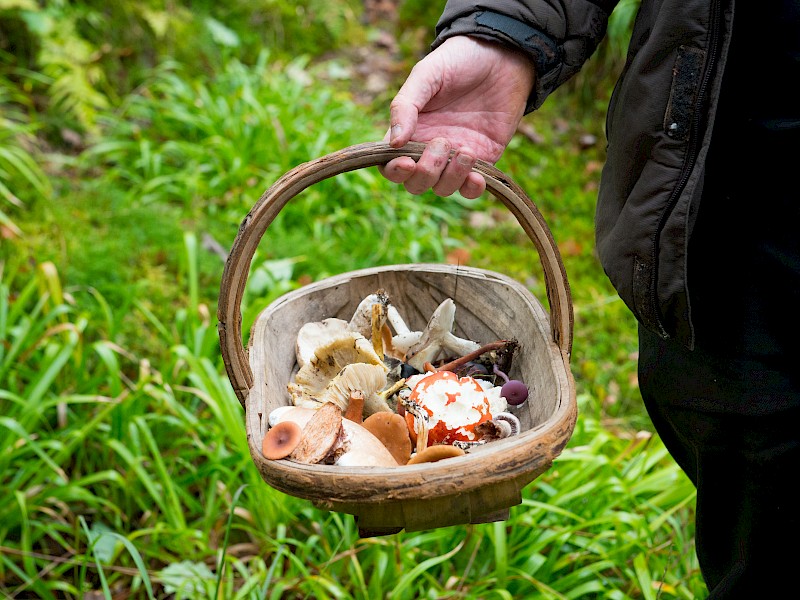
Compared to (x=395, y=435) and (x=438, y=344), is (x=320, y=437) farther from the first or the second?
(x=438, y=344)

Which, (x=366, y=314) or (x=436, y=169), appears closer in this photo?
(x=436, y=169)

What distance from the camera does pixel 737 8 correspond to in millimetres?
920

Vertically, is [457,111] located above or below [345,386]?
above

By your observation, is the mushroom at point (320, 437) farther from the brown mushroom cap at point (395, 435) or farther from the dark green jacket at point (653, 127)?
the dark green jacket at point (653, 127)

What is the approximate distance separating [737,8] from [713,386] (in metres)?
0.53

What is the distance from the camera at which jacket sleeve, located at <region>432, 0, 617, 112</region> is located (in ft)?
3.70

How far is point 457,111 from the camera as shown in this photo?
1235 mm

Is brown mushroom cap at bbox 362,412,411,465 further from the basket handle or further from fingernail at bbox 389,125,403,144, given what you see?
Answer: fingernail at bbox 389,125,403,144

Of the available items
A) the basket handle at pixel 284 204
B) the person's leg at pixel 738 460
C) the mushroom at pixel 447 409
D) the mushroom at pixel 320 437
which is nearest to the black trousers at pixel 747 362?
the person's leg at pixel 738 460

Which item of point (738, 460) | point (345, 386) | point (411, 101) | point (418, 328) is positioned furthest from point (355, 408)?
point (738, 460)

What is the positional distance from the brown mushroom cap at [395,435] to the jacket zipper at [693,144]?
40 cm

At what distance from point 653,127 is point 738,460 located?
513 mm

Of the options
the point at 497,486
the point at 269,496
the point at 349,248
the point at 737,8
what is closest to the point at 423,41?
the point at 349,248

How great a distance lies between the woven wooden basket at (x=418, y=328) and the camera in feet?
2.84
